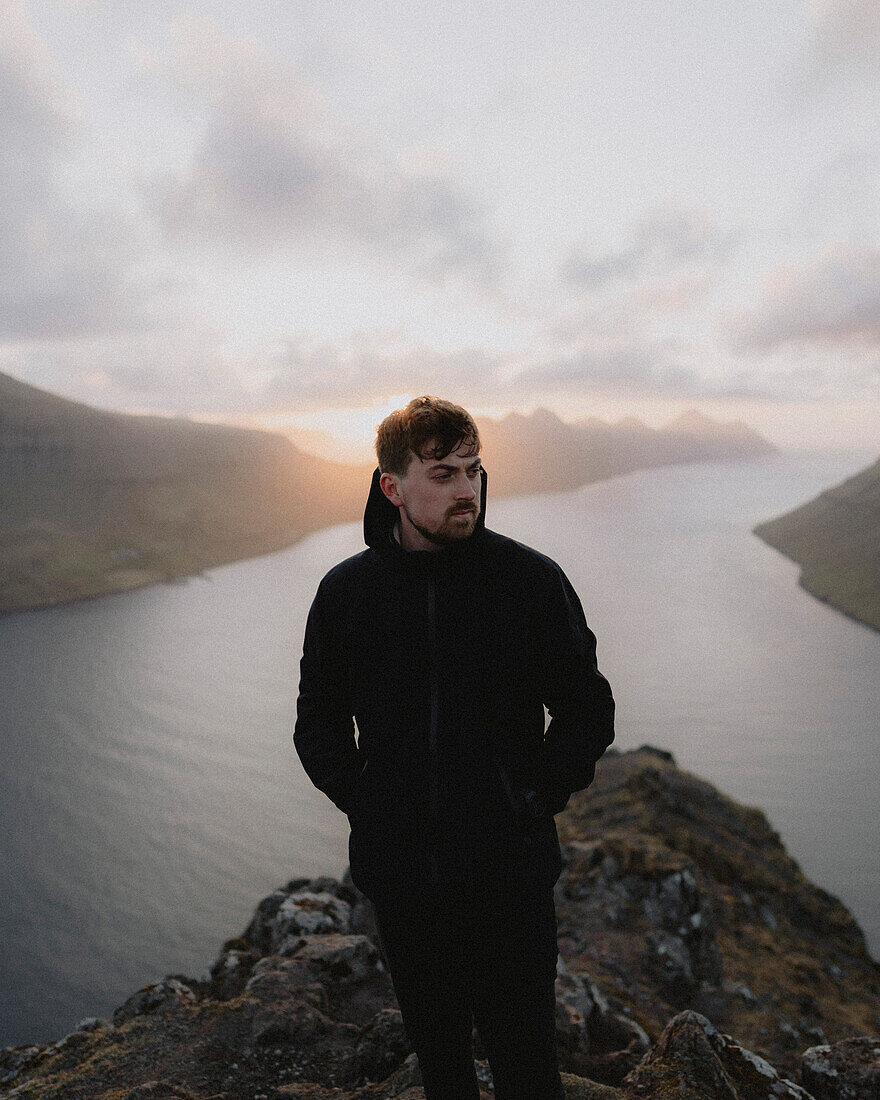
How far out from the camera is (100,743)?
66.9 m

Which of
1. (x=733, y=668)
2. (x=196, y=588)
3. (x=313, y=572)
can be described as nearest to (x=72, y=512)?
(x=196, y=588)

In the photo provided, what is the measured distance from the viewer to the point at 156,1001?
26.2 ft

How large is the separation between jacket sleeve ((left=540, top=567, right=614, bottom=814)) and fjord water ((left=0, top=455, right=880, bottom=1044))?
43.9 meters

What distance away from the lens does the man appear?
122 inches

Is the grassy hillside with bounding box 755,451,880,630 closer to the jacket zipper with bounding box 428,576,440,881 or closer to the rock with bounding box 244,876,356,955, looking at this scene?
the rock with bounding box 244,876,356,955

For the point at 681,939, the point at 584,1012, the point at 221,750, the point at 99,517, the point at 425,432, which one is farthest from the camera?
the point at 99,517

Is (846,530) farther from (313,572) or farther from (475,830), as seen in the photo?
(475,830)

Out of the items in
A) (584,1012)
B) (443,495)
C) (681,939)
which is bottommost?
(681,939)

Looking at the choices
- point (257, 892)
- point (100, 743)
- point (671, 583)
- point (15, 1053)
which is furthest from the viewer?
point (671, 583)

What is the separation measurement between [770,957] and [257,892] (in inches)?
1379

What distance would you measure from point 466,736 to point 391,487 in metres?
1.29

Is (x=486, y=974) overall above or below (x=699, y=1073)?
above

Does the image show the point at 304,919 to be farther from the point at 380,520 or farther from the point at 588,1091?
the point at 380,520

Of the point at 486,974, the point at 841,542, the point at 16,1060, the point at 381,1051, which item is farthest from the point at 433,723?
the point at 841,542
